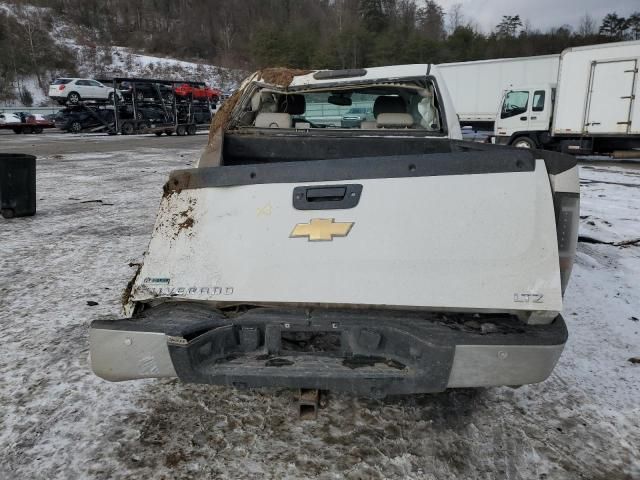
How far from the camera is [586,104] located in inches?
546

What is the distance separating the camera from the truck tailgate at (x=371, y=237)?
1.85 metres

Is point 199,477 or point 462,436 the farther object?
point 462,436

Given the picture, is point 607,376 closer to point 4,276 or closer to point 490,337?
point 490,337

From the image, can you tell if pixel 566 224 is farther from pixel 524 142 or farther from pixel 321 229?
pixel 524 142

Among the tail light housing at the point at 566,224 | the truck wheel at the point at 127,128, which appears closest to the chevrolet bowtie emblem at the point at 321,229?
the tail light housing at the point at 566,224

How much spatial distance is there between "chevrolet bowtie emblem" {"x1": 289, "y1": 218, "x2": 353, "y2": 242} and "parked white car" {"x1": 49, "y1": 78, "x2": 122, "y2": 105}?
30471 mm

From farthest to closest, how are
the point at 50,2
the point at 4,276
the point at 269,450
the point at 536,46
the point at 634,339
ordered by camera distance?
the point at 50,2 → the point at 536,46 → the point at 4,276 → the point at 634,339 → the point at 269,450

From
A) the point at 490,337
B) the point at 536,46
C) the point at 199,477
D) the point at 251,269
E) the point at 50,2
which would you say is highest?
the point at 50,2

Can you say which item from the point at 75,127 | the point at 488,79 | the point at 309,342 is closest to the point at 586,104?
the point at 488,79

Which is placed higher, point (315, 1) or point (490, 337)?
point (315, 1)

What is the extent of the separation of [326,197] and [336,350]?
0.67m

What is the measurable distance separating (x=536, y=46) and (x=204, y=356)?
59.0 meters

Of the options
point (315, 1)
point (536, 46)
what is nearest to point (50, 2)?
point (315, 1)

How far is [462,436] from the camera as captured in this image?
87.7 inches
